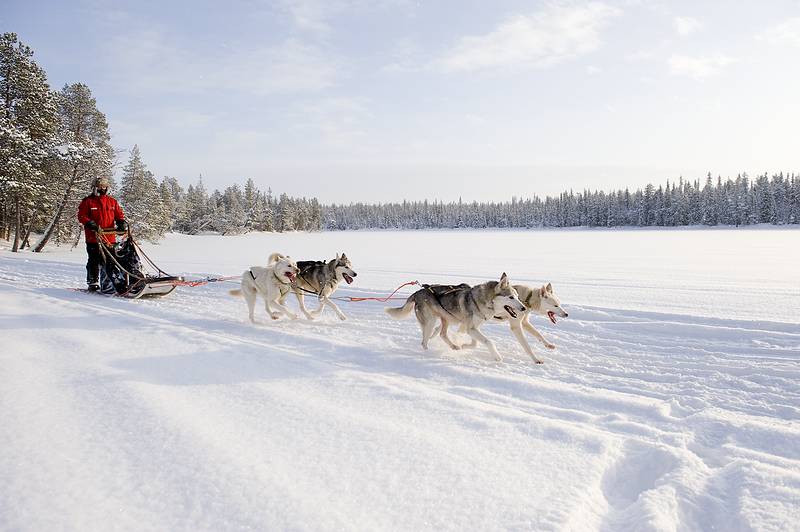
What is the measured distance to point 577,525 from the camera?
82.4 inches

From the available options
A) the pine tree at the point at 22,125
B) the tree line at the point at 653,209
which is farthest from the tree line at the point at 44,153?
the tree line at the point at 653,209

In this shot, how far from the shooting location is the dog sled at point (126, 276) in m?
8.13

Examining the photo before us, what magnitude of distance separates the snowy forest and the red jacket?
555 inches

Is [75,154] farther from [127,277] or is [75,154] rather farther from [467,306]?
[467,306]

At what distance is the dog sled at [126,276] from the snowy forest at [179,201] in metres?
14.6

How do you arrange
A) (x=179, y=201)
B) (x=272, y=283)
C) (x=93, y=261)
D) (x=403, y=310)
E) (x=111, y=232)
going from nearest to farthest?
1. (x=403, y=310)
2. (x=272, y=283)
3. (x=111, y=232)
4. (x=93, y=261)
5. (x=179, y=201)

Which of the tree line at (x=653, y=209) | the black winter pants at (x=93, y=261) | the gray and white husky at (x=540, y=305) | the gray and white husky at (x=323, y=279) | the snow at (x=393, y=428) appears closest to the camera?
the snow at (x=393, y=428)

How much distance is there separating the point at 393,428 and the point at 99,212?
28.5ft

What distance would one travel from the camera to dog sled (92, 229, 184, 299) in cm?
813

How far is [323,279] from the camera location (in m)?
7.42

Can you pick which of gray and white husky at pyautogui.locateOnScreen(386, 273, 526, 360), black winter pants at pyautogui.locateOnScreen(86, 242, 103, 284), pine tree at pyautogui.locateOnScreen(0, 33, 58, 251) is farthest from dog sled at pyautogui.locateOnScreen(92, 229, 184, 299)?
pine tree at pyautogui.locateOnScreen(0, 33, 58, 251)

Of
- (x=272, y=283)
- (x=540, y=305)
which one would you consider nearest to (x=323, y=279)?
(x=272, y=283)

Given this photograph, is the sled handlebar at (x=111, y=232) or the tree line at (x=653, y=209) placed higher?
the tree line at (x=653, y=209)

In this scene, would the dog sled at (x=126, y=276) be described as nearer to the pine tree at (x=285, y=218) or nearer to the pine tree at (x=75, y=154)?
the pine tree at (x=75, y=154)
